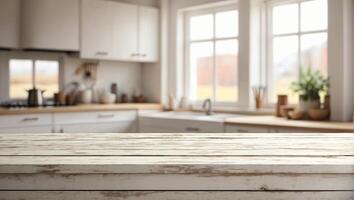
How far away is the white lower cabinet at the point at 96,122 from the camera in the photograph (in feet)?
13.6

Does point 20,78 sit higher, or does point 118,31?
point 118,31

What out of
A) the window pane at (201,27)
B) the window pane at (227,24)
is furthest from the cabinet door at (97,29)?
the window pane at (227,24)

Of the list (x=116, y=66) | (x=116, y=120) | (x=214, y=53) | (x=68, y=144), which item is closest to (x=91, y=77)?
(x=116, y=66)

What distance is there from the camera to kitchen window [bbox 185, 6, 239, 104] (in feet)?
15.7

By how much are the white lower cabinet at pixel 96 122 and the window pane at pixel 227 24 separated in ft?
4.79

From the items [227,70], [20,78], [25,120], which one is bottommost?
[25,120]

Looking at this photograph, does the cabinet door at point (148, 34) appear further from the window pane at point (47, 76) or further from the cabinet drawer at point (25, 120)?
the cabinet drawer at point (25, 120)

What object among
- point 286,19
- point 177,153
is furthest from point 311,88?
point 177,153

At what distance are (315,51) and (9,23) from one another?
3190mm

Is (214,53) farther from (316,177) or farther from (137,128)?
(316,177)

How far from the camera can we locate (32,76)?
4.71 meters

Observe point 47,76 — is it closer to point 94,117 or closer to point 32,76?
point 32,76

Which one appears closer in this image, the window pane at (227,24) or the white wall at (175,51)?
the window pane at (227,24)

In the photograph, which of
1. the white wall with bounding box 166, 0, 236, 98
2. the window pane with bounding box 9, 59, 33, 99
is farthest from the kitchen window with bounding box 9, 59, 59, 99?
the white wall with bounding box 166, 0, 236, 98
